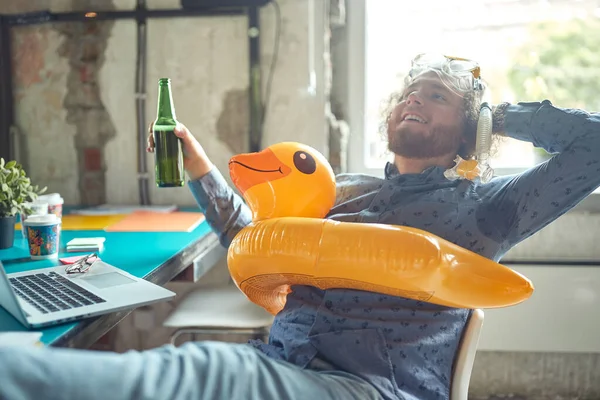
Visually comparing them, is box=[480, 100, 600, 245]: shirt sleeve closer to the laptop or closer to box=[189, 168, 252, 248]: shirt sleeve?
box=[189, 168, 252, 248]: shirt sleeve

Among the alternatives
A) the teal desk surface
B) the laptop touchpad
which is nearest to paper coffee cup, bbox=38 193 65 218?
the teal desk surface

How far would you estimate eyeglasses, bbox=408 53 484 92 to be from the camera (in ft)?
4.73

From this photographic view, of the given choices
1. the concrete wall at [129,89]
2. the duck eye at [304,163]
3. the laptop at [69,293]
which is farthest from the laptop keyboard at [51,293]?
the concrete wall at [129,89]

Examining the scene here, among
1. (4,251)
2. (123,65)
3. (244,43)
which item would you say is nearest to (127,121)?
(123,65)

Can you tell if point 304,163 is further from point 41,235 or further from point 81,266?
point 41,235

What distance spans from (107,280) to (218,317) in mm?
641

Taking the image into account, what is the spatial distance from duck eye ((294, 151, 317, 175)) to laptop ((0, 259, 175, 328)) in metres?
0.43

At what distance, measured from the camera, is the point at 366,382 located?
1.11m

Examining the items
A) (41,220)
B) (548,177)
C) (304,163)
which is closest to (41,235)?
(41,220)

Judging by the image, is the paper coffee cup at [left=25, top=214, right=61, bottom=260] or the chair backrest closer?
the chair backrest

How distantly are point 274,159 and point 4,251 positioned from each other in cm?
80

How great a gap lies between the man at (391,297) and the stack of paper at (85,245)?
310 millimetres

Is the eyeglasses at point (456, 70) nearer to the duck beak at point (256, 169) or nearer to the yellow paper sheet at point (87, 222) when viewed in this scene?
the duck beak at point (256, 169)

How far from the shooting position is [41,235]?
4.61 ft
